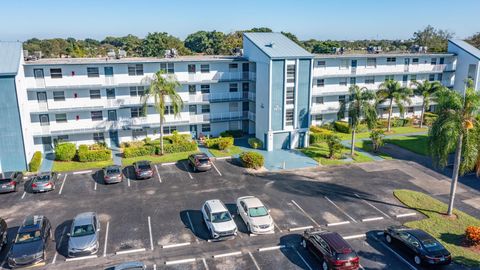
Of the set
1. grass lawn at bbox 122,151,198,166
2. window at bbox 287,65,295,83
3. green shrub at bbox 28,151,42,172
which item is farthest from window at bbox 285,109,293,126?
green shrub at bbox 28,151,42,172

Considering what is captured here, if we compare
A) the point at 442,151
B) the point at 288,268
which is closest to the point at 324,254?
the point at 288,268

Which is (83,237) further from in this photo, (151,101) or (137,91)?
(137,91)

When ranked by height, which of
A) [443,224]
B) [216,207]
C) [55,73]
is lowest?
[443,224]

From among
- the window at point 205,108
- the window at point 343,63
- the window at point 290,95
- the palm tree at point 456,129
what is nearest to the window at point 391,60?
the window at point 343,63

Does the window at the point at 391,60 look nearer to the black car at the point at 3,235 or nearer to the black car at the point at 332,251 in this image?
the black car at the point at 332,251

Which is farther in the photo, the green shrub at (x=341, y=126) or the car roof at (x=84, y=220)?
the green shrub at (x=341, y=126)

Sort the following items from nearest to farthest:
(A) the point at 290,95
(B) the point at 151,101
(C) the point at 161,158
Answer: (C) the point at 161,158
(A) the point at 290,95
(B) the point at 151,101

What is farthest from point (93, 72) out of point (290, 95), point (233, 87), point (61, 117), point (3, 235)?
point (3, 235)
